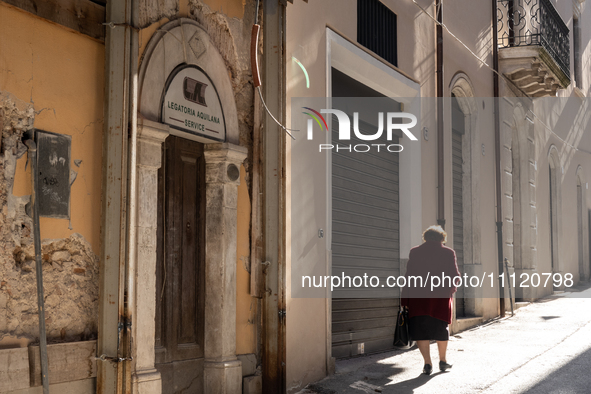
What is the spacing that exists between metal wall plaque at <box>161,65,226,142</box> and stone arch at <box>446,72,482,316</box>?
7757 millimetres

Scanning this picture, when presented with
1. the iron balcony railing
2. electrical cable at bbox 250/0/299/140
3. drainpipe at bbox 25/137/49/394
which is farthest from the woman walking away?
the iron balcony railing

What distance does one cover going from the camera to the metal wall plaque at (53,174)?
171 inches

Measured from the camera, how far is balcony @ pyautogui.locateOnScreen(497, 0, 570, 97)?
14367 mm

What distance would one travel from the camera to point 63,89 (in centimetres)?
453

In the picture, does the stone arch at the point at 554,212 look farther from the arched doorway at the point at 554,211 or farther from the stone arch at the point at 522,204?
the stone arch at the point at 522,204

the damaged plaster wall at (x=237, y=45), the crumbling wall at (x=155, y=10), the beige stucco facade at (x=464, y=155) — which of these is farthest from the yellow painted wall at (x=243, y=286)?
the crumbling wall at (x=155, y=10)

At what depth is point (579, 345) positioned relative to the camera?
9406 mm

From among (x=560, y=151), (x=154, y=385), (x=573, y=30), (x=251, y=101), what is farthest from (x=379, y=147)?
(x=573, y=30)

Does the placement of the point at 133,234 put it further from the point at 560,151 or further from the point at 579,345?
the point at 560,151

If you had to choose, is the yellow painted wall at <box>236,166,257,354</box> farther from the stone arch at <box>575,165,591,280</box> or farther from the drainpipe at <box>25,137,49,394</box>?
the stone arch at <box>575,165,591,280</box>

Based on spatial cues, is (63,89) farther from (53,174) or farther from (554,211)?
(554,211)

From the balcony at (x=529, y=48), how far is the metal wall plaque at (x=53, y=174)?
11669 millimetres

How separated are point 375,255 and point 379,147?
1.59 meters

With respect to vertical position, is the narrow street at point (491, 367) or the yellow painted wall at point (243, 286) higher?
the yellow painted wall at point (243, 286)
